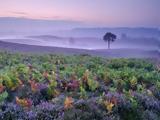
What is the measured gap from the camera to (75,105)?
318 inches

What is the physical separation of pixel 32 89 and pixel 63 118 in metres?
2.06

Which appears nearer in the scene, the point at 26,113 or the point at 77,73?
the point at 26,113

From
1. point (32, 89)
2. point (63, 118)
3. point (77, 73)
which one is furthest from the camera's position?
point (77, 73)

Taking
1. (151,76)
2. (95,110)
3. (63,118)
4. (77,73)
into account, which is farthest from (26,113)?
(151,76)

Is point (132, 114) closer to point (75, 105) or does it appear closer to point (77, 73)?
point (75, 105)

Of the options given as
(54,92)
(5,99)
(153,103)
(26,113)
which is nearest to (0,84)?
(5,99)

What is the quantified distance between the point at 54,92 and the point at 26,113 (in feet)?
6.17

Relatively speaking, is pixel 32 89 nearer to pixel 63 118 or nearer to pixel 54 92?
pixel 54 92

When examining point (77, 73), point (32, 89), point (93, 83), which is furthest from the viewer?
point (77, 73)

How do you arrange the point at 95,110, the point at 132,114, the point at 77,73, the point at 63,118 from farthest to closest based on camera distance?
the point at 77,73
the point at 132,114
the point at 95,110
the point at 63,118

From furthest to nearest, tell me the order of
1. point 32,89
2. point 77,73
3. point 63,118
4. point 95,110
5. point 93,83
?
1. point 77,73
2. point 93,83
3. point 32,89
4. point 95,110
5. point 63,118

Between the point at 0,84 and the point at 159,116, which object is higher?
the point at 0,84

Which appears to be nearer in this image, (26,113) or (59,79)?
(26,113)

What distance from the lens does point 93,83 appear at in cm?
1050
